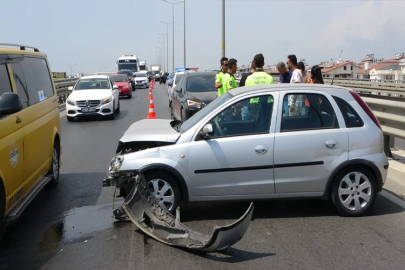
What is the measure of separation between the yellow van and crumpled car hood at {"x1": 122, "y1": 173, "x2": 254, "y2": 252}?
1248 mm

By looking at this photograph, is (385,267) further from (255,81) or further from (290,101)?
(255,81)

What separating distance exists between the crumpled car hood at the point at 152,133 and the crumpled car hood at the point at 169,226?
591 millimetres

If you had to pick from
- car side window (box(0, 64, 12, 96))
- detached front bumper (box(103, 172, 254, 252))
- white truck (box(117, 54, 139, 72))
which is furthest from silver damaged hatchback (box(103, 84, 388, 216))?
white truck (box(117, 54, 139, 72))

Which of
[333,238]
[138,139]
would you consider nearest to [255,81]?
[138,139]

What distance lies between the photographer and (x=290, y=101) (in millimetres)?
6445

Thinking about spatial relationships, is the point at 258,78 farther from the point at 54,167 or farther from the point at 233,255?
the point at 233,255

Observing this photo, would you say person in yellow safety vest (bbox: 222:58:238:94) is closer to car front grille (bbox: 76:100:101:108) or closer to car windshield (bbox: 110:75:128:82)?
car front grille (bbox: 76:100:101:108)

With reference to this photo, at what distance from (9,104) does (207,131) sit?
2.23 meters

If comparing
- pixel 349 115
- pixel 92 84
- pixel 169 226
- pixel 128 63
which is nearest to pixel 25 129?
pixel 169 226

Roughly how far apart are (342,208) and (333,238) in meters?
0.83

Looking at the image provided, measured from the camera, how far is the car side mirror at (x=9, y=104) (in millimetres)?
5094

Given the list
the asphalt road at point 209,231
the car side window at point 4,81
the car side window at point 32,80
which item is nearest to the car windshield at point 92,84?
the car side window at point 32,80

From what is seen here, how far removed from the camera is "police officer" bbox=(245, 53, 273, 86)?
32.3ft

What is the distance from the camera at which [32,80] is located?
706 cm
